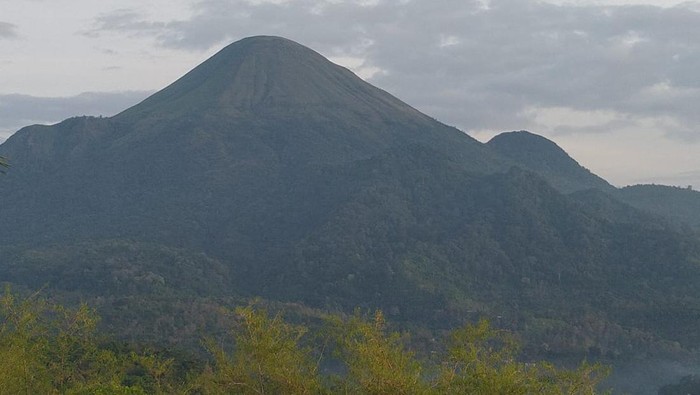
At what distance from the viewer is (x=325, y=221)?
132m

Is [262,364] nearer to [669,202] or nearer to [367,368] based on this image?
[367,368]

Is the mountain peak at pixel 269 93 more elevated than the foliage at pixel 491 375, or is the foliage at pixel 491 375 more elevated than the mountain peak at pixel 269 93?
the mountain peak at pixel 269 93

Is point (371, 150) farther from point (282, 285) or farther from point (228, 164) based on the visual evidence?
point (282, 285)

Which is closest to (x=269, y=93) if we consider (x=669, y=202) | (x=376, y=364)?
(x=669, y=202)

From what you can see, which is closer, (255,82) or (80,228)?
(80,228)

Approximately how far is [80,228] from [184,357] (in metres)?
103

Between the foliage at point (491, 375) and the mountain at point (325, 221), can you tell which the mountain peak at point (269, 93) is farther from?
the foliage at point (491, 375)

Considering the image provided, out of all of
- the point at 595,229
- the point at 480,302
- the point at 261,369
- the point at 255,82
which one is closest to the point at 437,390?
the point at 261,369

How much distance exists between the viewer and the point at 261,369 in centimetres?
1911

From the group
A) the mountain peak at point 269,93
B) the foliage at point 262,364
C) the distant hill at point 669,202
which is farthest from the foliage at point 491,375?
the distant hill at point 669,202

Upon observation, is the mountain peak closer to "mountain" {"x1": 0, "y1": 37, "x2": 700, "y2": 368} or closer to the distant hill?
"mountain" {"x1": 0, "y1": 37, "x2": 700, "y2": 368}

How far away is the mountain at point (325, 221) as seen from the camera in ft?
342

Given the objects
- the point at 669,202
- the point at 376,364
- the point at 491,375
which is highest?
the point at 669,202

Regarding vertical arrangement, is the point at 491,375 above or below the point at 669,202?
below
